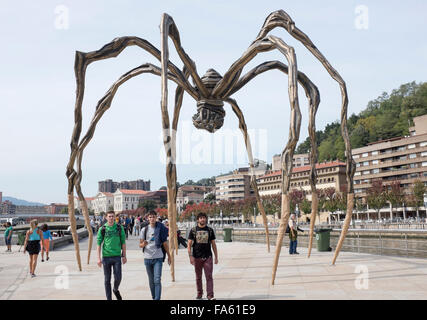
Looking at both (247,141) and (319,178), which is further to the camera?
(319,178)

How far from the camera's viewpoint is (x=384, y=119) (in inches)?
4412

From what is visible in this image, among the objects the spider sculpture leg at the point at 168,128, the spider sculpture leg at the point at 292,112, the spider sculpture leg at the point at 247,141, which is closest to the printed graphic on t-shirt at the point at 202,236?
the spider sculpture leg at the point at 168,128

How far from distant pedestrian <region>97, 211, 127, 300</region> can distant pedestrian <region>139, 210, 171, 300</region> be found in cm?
46

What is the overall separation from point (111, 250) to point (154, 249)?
31.1 inches

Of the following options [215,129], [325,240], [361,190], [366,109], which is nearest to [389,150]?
[361,190]

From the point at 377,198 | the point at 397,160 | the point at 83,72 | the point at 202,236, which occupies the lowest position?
the point at 377,198

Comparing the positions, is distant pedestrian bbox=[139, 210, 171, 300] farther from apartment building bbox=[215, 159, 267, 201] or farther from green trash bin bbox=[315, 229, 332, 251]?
apartment building bbox=[215, 159, 267, 201]

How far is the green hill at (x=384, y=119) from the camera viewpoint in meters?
106

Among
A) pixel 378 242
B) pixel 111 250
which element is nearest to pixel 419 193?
pixel 378 242

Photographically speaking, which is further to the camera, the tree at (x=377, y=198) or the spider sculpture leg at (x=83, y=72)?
the tree at (x=377, y=198)

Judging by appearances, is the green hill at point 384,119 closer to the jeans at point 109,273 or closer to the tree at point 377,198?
the tree at point 377,198

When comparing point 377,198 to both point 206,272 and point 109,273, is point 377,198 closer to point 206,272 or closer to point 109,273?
point 206,272

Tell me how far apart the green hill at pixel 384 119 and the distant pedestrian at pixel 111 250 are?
107 meters
